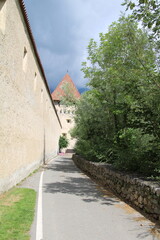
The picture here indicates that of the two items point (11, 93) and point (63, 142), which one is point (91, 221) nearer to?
point (11, 93)

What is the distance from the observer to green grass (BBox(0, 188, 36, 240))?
13.4 ft

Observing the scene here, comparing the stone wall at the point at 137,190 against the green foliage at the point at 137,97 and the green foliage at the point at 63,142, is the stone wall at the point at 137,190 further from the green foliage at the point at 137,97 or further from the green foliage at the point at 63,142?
the green foliage at the point at 63,142

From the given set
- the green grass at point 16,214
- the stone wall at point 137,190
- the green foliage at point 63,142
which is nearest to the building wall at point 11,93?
the green grass at point 16,214

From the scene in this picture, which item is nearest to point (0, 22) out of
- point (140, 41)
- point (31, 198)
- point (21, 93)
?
point (21, 93)

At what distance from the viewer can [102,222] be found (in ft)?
16.8

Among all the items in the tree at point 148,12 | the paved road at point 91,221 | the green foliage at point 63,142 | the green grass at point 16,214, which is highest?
the tree at point 148,12

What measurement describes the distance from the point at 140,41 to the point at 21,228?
25.4ft

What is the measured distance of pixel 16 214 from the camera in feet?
17.2

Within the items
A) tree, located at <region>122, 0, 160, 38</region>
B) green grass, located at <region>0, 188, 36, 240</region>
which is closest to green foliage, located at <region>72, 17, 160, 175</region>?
tree, located at <region>122, 0, 160, 38</region>

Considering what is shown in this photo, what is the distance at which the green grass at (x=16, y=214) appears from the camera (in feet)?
13.4

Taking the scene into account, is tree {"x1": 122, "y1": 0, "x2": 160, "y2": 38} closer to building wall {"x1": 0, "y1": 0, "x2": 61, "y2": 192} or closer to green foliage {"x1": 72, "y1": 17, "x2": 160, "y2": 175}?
green foliage {"x1": 72, "y1": 17, "x2": 160, "y2": 175}

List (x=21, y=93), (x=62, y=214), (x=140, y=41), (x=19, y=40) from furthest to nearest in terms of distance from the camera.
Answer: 1. (x=21, y=93)
2. (x=19, y=40)
3. (x=140, y=41)
4. (x=62, y=214)

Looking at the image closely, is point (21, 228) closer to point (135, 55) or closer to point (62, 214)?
point (62, 214)

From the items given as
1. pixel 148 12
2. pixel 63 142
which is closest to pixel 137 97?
pixel 148 12
